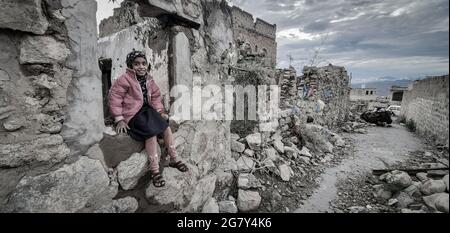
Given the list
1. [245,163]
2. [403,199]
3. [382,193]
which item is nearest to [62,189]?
[245,163]

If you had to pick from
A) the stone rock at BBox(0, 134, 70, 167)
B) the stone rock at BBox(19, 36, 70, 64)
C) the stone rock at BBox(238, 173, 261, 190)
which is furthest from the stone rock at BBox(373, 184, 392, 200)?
the stone rock at BBox(19, 36, 70, 64)

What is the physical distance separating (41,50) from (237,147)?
117 inches

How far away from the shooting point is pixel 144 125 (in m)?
1.91

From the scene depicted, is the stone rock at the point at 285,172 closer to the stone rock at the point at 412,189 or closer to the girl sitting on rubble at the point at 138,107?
the stone rock at the point at 412,189

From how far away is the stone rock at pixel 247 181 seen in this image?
3.09m

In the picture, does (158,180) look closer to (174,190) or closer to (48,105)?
(174,190)

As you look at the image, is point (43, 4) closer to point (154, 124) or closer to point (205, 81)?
point (154, 124)

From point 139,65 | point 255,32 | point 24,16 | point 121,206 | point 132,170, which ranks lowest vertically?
point 121,206

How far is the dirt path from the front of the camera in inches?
129

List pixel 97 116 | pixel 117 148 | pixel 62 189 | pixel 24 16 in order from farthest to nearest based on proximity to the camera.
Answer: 1. pixel 117 148
2. pixel 97 116
3. pixel 62 189
4. pixel 24 16

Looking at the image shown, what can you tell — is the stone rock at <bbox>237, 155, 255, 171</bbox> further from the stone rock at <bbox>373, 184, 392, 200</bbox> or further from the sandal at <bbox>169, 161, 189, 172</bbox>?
the stone rock at <bbox>373, 184, 392, 200</bbox>
